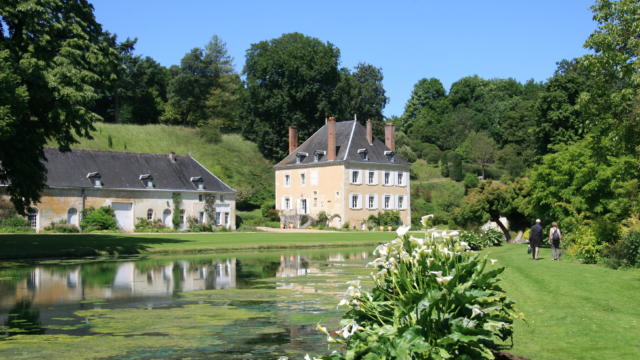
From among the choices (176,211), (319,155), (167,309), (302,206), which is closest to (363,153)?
(319,155)

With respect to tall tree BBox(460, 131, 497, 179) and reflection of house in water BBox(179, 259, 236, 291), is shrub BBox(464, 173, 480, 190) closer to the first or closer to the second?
tall tree BBox(460, 131, 497, 179)

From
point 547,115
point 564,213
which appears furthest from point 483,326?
point 547,115

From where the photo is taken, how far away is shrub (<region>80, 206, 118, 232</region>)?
4484 centimetres

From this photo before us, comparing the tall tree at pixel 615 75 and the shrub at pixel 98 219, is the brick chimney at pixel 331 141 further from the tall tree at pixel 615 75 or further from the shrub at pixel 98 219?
the tall tree at pixel 615 75

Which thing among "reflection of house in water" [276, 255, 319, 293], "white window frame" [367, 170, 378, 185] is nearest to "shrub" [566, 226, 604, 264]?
"reflection of house in water" [276, 255, 319, 293]

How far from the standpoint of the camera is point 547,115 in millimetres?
47469

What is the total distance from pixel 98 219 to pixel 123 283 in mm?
28804

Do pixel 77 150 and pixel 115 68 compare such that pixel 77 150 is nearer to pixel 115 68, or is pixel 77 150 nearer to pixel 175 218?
pixel 175 218

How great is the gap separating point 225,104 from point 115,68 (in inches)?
1930

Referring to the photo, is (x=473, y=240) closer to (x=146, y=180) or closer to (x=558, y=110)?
(x=558, y=110)

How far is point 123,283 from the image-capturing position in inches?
717

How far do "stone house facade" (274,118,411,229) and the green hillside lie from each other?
3483 millimetres

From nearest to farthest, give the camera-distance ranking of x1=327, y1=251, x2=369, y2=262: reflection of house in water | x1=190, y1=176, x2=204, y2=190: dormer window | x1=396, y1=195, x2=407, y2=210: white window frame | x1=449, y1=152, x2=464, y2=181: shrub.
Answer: x1=327, y1=251, x2=369, y2=262: reflection of house in water, x1=190, y1=176, x2=204, y2=190: dormer window, x1=396, y1=195, x2=407, y2=210: white window frame, x1=449, y1=152, x2=464, y2=181: shrub

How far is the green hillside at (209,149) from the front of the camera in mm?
62250
